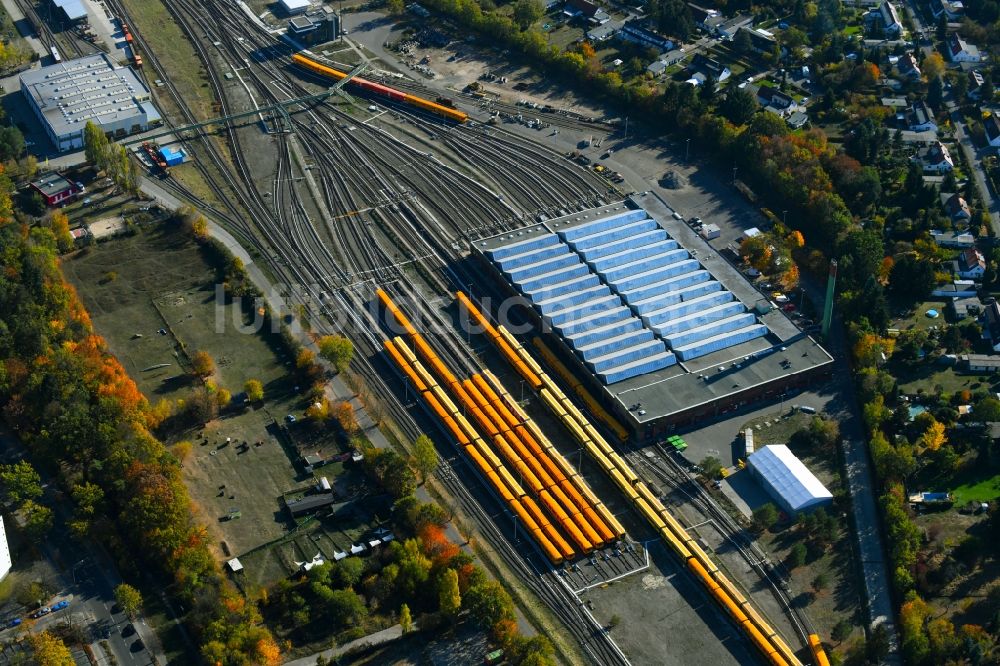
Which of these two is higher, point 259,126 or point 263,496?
point 259,126

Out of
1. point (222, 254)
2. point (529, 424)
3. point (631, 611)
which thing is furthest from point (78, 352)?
point (631, 611)

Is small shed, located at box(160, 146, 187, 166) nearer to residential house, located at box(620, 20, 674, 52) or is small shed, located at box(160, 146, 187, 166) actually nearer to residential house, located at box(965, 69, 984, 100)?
residential house, located at box(620, 20, 674, 52)

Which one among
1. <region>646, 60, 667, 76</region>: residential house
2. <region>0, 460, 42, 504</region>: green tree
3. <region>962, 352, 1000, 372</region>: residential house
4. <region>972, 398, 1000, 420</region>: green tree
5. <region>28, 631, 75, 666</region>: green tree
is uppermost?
<region>646, 60, 667, 76</region>: residential house

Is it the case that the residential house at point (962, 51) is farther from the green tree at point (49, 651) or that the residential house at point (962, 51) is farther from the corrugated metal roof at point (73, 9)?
the green tree at point (49, 651)

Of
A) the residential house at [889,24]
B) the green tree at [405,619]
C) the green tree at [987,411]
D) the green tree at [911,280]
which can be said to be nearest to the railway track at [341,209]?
the green tree at [405,619]

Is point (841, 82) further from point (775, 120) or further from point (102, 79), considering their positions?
point (102, 79)

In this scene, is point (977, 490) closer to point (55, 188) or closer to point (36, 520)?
point (36, 520)

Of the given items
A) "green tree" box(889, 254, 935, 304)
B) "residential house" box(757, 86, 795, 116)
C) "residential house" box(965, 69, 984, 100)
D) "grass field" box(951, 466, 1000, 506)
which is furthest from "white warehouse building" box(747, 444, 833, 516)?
"residential house" box(965, 69, 984, 100)
